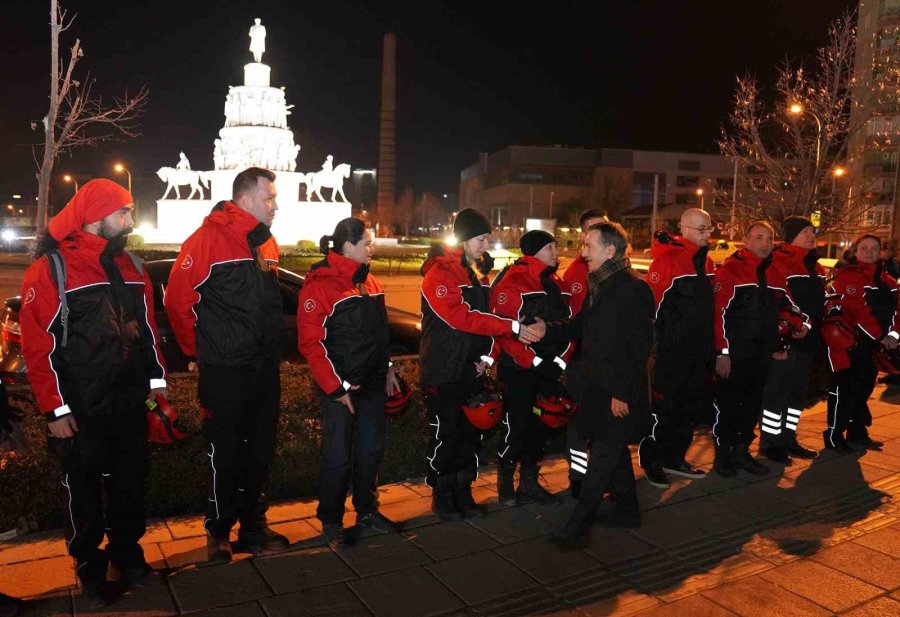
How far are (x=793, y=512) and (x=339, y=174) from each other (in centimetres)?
4459

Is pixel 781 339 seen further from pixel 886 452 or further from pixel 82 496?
pixel 82 496

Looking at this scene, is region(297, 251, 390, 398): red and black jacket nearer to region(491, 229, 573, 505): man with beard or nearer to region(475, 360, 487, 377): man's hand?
region(475, 360, 487, 377): man's hand

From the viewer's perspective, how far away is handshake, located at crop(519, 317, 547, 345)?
4.55m

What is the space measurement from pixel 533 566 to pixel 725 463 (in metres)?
2.51

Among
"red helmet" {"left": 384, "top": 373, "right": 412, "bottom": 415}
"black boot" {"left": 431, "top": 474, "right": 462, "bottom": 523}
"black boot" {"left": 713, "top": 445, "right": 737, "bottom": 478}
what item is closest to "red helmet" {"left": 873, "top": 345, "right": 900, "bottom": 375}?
→ "black boot" {"left": 713, "top": 445, "right": 737, "bottom": 478}

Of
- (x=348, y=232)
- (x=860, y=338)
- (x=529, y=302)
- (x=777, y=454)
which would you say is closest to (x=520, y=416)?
(x=529, y=302)

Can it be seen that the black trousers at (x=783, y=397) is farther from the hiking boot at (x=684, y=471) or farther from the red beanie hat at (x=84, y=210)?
the red beanie hat at (x=84, y=210)

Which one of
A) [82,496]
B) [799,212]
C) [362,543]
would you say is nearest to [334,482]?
[362,543]

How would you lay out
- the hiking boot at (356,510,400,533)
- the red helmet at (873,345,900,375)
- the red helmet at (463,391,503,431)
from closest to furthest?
the hiking boot at (356,510,400,533)
the red helmet at (463,391,503,431)
the red helmet at (873,345,900,375)

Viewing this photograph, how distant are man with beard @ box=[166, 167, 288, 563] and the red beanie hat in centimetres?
48

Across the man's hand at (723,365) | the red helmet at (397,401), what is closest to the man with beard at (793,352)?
the man's hand at (723,365)

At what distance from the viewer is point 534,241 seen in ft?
16.0

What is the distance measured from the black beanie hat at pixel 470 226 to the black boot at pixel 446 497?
5.43ft

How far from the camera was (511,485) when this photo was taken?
5.16 meters
